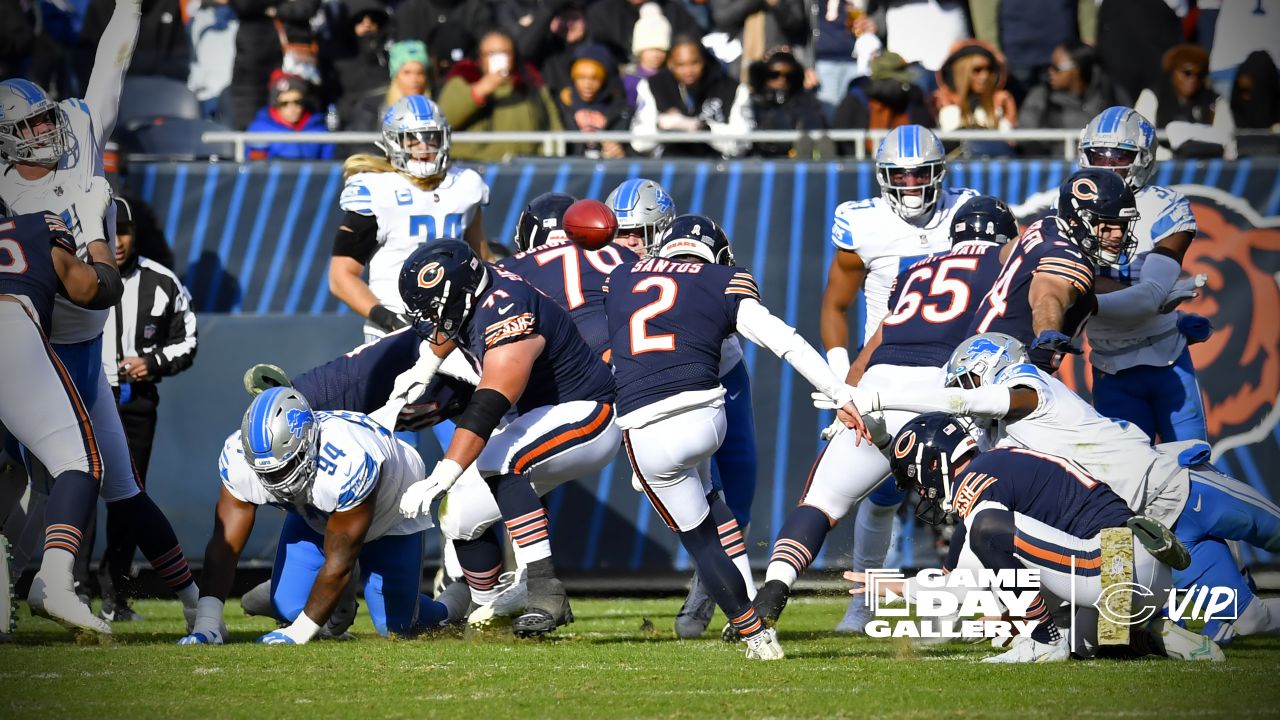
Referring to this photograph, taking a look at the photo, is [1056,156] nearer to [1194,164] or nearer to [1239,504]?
[1194,164]

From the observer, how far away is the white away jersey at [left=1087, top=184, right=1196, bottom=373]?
721 cm

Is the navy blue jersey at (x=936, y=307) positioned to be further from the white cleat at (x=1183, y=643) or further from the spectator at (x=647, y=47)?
the spectator at (x=647, y=47)

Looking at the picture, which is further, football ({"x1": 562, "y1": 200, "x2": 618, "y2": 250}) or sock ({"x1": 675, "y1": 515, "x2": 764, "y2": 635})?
football ({"x1": 562, "y1": 200, "x2": 618, "y2": 250})

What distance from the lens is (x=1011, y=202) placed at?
9867mm

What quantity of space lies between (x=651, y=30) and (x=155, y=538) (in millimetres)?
6474

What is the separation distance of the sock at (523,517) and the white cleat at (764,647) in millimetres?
920

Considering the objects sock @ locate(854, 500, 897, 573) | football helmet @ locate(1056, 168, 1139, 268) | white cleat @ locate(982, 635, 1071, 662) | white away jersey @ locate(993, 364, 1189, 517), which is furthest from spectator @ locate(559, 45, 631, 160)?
white cleat @ locate(982, 635, 1071, 662)

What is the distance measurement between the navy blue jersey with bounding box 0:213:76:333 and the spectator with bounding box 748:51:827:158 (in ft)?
18.5

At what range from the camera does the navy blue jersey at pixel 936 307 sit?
6.68m

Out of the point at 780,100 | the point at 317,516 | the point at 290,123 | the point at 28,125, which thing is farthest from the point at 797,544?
the point at 290,123

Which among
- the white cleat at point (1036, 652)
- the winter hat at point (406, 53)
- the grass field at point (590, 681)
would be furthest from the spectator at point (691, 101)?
the white cleat at point (1036, 652)

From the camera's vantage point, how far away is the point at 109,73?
6.99 metres

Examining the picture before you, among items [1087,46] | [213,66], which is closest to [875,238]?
[1087,46]

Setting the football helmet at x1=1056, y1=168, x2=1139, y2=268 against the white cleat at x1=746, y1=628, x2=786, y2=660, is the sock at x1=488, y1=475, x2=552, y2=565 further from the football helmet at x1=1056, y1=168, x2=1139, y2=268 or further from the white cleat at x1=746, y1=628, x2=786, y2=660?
the football helmet at x1=1056, y1=168, x2=1139, y2=268
